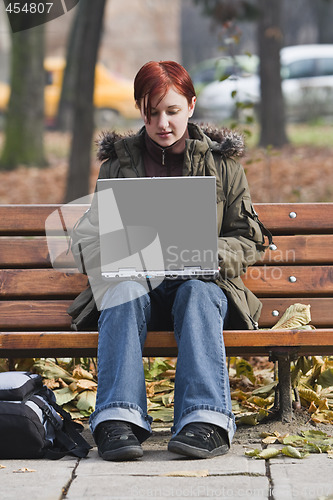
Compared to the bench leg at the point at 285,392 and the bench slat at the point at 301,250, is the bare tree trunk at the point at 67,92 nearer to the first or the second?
the bench slat at the point at 301,250

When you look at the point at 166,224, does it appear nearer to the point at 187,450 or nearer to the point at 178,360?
the point at 178,360

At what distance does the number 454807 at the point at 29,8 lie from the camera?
5.69m

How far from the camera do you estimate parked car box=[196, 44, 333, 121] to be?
797 inches

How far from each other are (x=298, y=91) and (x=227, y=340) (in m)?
18.8

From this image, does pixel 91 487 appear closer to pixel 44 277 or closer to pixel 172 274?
pixel 172 274

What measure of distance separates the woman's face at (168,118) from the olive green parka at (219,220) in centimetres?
8

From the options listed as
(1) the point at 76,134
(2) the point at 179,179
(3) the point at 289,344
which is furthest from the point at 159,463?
(1) the point at 76,134

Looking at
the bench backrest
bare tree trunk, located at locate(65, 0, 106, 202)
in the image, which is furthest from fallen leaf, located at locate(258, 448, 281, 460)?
bare tree trunk, located at locate(65, 0, 106, 202)

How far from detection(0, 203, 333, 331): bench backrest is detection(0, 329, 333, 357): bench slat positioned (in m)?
0.49

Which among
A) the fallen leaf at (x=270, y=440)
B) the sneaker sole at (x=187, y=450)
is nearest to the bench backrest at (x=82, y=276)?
the fallen leaf at (x=270, y=440)

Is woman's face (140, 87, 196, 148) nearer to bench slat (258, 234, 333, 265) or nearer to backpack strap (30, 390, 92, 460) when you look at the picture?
bench slat (258, 234, 333, 265)

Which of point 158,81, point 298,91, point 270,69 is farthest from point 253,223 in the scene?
point 298,91

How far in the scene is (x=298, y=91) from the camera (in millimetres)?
21688

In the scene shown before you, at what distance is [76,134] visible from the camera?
950 centimetres
